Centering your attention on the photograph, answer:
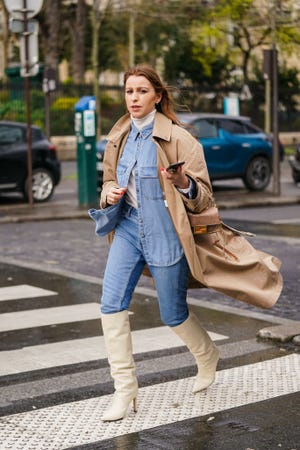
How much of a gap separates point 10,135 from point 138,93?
14.4m

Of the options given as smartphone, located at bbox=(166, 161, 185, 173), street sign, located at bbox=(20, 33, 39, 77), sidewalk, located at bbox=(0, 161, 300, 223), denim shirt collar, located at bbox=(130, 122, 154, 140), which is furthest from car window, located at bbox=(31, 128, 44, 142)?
smartphone, located at bbox=(166, 161, 185, 173)

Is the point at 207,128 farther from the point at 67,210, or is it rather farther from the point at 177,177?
the point at 177,177

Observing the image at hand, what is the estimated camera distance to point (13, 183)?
19.0 meters

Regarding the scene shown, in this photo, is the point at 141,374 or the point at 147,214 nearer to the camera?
the point at 147,214

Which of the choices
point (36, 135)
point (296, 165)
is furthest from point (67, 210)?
point (296, 165)

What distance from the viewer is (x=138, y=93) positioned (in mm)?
5215

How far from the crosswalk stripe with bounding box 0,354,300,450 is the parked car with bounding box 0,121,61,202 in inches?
516

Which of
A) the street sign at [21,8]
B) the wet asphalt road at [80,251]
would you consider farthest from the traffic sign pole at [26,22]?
the wet asphalt road at [80,251]

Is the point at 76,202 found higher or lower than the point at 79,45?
lower

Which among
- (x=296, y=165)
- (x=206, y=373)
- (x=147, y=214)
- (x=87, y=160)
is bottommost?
(x=296, y=165)

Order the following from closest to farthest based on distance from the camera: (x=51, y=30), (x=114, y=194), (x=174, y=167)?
(x=174, y=167) → (x=114, y=194) → (x=51, y=30)

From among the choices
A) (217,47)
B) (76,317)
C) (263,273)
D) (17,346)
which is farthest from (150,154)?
(217,47)

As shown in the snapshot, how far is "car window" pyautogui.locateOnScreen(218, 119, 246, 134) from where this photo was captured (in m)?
22.2

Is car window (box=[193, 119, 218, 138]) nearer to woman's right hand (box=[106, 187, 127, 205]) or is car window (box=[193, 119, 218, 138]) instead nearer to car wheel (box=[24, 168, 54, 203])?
car wheel (box=[24, 168, 54, 203])
